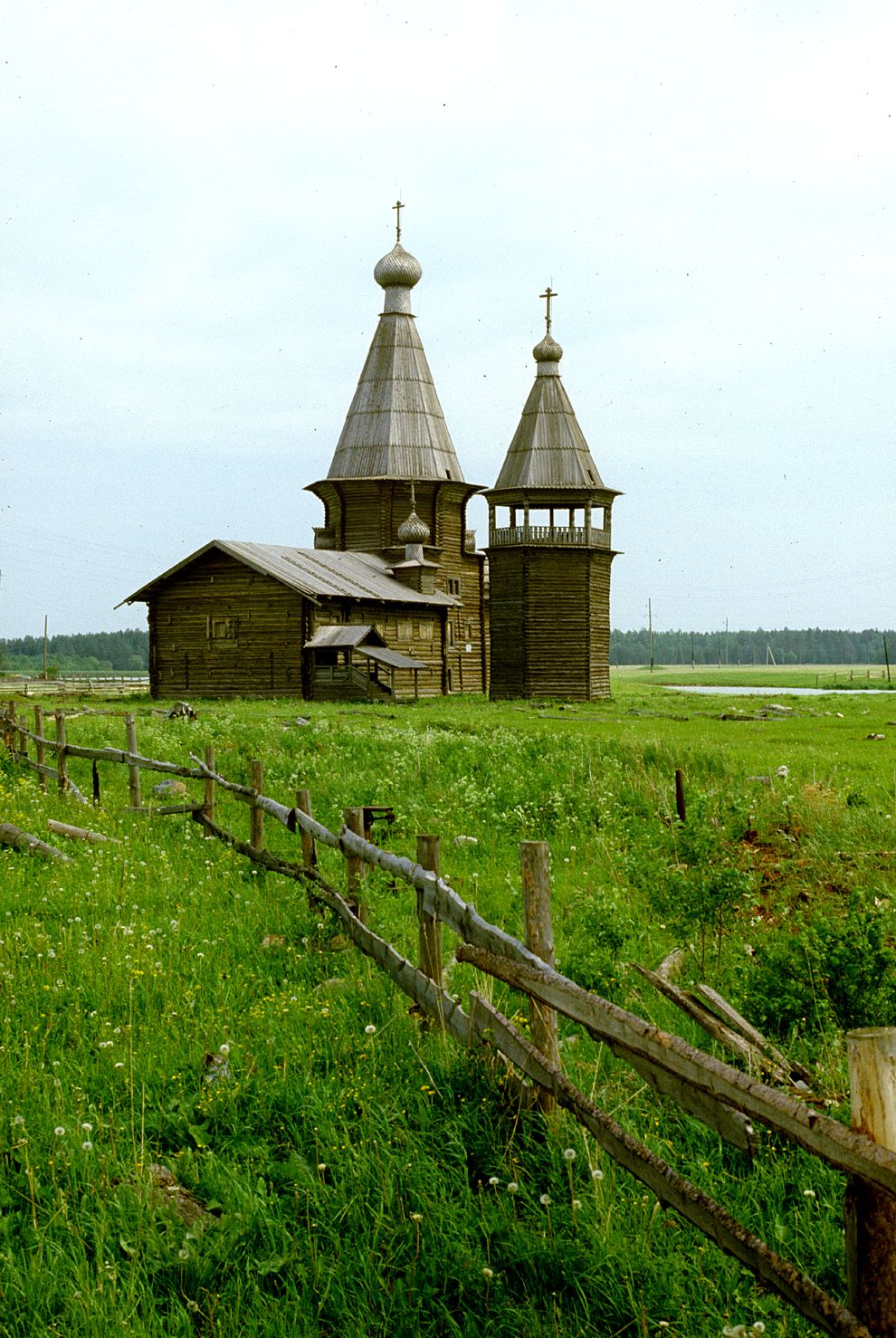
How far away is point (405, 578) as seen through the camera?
46.3m

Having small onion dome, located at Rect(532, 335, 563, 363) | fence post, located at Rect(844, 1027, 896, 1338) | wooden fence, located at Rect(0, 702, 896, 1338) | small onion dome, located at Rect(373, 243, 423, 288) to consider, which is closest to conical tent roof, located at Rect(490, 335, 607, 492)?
small onion dome, located at Rect(532, 335, 563, 363)

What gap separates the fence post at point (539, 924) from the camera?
4562 mm

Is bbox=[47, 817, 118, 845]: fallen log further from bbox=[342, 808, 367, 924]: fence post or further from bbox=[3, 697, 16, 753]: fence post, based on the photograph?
bbox=[3, 697, 16, 753]: fence post

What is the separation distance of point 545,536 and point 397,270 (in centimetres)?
1685

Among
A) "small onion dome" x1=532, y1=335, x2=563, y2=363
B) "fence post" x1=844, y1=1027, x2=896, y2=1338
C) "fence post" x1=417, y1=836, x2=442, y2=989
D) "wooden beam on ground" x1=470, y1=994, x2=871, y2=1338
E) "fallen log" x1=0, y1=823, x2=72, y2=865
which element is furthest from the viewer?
"small onion dome" x1=532, y1=335, x2=563, y2=363

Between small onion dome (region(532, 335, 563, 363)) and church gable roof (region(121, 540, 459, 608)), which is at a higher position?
small onion dome (region(532, 335, 563, 363))

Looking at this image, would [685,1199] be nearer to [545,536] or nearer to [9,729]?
[9,729]

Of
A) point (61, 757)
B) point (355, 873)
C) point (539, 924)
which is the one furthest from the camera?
point (61, 757)

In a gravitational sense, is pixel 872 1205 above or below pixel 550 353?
below

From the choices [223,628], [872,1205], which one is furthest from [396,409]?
[872,1205]

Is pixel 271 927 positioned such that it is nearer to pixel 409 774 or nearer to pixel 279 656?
pixel 409 774

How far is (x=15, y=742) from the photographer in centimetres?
1903

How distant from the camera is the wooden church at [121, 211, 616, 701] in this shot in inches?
1551

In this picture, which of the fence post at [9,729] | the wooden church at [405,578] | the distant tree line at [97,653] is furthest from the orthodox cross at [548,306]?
the distant tree line at [97,653]
